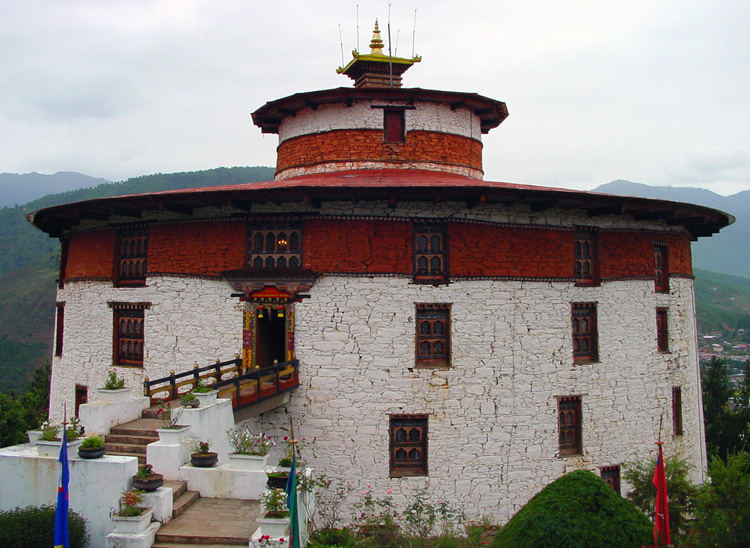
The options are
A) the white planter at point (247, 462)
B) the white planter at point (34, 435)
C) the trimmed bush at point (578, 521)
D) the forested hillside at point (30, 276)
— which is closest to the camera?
the trimmed bush at point (578, 521)

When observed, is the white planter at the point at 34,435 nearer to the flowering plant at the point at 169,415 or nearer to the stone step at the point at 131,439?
the stone step at the point at 131,439

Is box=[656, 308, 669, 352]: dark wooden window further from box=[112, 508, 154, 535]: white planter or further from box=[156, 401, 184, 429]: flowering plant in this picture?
box=[112, 508, 154, 535]: white planter

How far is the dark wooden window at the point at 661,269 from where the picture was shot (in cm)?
1769

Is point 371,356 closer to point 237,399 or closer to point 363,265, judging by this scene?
point 363,265

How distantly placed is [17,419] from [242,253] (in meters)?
14.1

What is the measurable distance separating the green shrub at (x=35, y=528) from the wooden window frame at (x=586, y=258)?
39.9 feet

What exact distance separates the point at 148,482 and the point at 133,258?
8.45m

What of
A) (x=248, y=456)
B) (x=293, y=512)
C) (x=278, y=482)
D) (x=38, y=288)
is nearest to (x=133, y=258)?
(x=248, y=456)

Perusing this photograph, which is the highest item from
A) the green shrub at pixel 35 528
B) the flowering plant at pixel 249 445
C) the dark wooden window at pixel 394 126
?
the dark wooden window at pixel 394 126

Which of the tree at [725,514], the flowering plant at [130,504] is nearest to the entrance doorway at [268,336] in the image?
the flowering plant at [130,504]

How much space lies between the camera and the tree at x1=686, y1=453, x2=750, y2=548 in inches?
376

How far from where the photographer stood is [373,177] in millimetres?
16156

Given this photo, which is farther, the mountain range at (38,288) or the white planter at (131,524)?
the mountain range at (38,288)

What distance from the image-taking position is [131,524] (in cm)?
900
